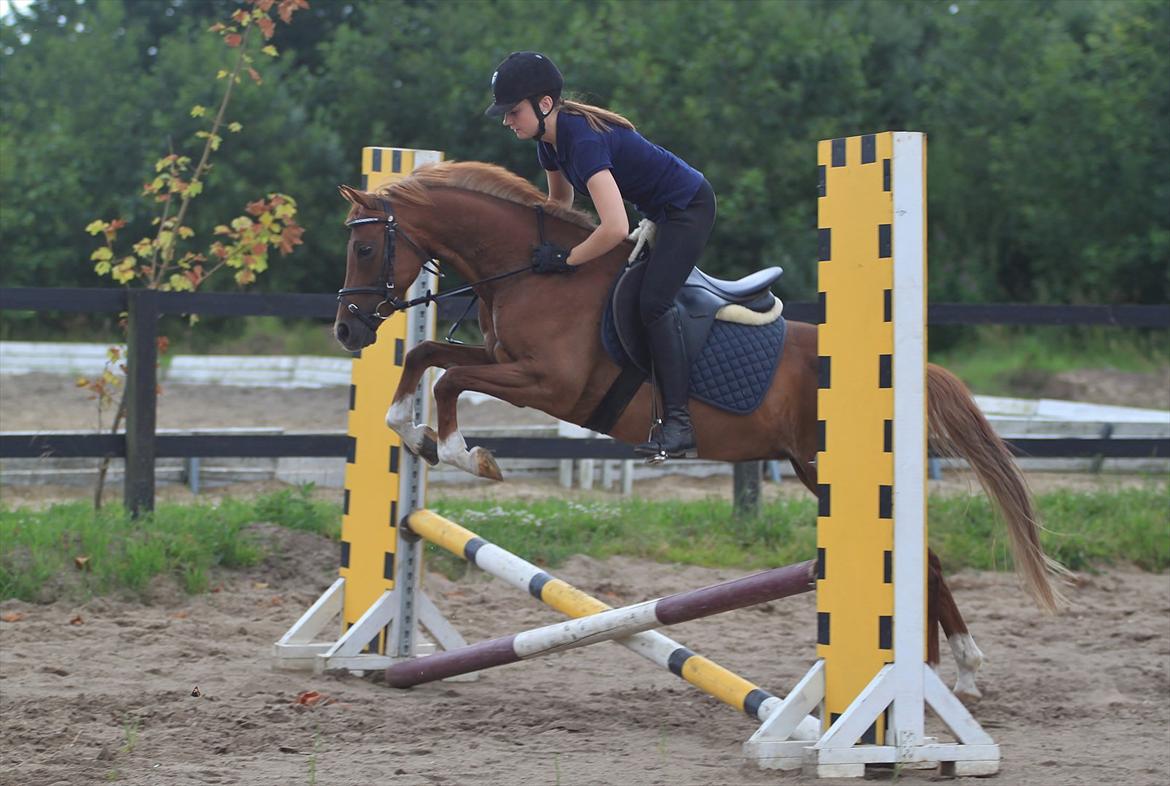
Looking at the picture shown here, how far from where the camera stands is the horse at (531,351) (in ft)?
13.9

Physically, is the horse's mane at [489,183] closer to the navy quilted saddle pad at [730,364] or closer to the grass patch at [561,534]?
the navy quilted saddle pad at [730,364]

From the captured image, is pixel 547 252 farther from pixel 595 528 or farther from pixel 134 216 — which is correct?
pixel 134 216

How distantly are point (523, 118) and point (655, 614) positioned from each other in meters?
1.61

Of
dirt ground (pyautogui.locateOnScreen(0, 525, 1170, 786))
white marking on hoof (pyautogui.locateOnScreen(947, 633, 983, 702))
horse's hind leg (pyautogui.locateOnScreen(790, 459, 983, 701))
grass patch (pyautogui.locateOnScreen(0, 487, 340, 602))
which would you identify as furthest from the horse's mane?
grass patch (pyautogui.locateOnScreen(0, 487, 340, 602))

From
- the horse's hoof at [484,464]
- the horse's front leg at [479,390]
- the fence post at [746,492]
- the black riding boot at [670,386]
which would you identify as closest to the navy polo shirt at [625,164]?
the black riding boot at [670,386]

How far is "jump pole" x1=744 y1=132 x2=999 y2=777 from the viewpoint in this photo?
3838mm

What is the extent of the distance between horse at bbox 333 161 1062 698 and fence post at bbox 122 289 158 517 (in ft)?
8.86

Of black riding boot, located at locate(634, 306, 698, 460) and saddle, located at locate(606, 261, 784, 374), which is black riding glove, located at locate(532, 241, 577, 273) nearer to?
saddle, located at locate(606, 261, 784, 374)

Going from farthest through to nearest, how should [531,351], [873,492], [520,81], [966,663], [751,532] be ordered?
[751,532], [966,663], [531,351], [520,81], [873,492]

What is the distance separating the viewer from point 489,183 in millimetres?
4477

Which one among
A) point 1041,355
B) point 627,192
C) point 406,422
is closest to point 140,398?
point 406,422

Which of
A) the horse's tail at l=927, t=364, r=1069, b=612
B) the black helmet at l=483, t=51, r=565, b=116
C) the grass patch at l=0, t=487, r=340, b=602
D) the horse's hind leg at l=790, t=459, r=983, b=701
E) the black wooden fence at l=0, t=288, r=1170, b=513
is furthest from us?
the black wooden fence at l=0, t=288, r=1170, b=513

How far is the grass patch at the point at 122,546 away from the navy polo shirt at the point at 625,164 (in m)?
3.05

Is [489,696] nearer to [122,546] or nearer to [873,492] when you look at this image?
[873,492]
